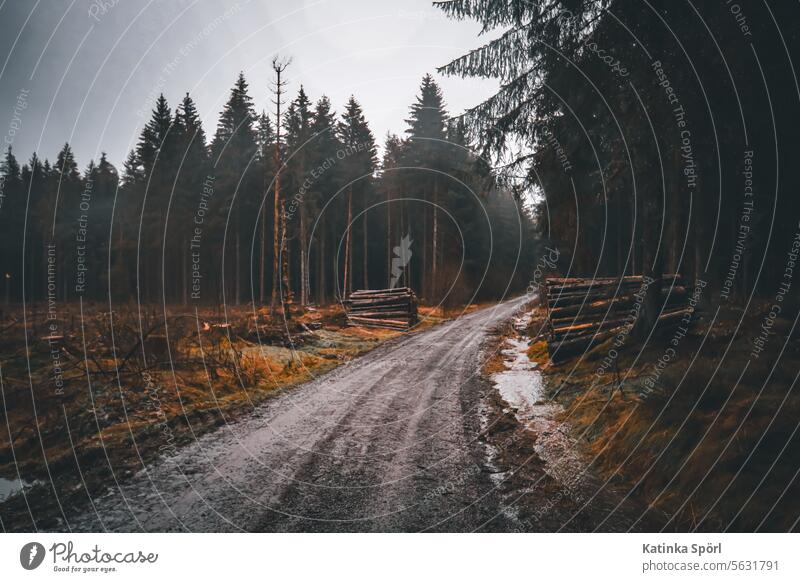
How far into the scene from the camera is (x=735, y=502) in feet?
10.1

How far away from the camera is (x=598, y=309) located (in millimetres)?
8773

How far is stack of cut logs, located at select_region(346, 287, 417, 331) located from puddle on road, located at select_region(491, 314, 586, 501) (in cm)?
973

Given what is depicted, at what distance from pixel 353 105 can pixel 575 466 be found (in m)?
29.0

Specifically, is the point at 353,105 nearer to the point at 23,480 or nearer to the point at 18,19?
the point at 18,19

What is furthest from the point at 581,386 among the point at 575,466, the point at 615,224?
the point at 615,224

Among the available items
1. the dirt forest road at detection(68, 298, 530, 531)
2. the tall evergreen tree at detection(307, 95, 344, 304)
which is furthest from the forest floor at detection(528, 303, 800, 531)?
the tall evergreen tree at detection(307, 95, 344, 304)

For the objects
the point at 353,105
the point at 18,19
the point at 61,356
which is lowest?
the point at 61,356

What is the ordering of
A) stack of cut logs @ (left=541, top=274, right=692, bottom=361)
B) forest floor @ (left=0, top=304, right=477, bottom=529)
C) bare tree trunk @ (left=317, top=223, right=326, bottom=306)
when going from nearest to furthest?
forest floor @ (left=0, top=304, right=477, bottom=529), stack of cut logs @ (left=541, top=274, right=692, bottom=361), bare tree trunk @ (left=317, top=223, right=326, bottom=306)

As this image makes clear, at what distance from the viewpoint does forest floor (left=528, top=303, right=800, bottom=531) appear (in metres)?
3.09

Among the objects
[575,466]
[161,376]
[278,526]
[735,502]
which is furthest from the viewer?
[161,376]

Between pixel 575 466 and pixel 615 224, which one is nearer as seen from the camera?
pixel 575 466

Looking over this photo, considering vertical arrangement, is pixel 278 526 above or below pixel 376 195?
below

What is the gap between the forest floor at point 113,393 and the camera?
443 cm

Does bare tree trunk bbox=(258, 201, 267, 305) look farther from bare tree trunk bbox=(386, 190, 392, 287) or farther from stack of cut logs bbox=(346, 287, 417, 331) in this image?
bare tree trunk bbox=(386, 190, 392, 287)
